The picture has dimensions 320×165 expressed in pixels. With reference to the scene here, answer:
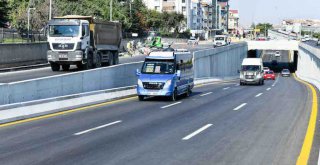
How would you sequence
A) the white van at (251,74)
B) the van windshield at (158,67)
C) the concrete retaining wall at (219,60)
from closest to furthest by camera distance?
the van windshield at (158,67), the white van at (251,74), the concrete retaining wall at (219,60)

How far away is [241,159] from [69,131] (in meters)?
6.04

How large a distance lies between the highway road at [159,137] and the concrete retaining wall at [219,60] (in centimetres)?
3500

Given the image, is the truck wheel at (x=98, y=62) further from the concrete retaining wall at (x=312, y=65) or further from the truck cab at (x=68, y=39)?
the concrete retaining wall at (x=312, y=65)

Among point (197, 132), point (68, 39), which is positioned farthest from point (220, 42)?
point (197, 132)

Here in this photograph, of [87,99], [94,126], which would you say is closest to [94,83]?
[87,99]

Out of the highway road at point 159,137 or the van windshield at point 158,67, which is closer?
the highway road at point 159,137

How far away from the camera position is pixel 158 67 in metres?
26.2

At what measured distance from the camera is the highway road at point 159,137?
439 inches

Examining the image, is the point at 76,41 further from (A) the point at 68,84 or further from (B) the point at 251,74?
(B) the point at 251,74

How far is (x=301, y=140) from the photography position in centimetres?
1390

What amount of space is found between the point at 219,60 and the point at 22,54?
130 feet

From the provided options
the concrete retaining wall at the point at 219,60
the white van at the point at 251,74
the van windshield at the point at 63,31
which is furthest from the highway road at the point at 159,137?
the concrete retaining wall at the point at 219,60

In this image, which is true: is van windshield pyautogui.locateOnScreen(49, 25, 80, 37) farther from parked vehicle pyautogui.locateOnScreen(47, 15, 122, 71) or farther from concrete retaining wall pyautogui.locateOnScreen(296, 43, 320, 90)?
concrete retaining wall pyautogui.locateOnScreen(296, 43, 320, 90)

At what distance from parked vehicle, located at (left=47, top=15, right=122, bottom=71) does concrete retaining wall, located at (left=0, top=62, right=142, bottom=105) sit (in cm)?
436
